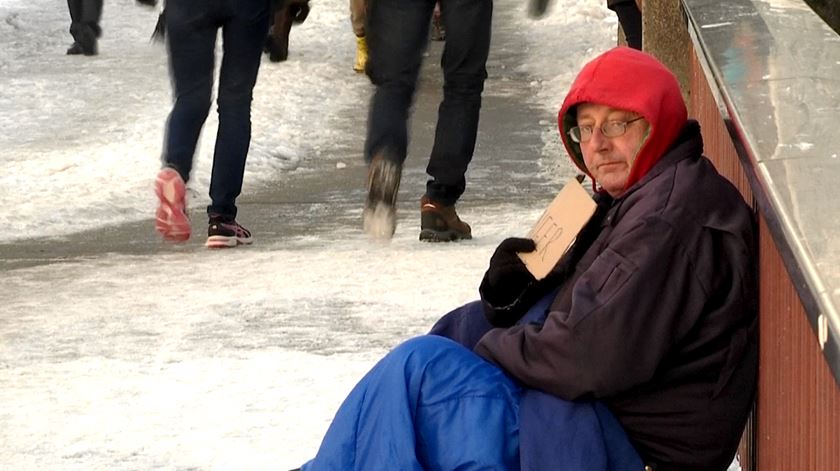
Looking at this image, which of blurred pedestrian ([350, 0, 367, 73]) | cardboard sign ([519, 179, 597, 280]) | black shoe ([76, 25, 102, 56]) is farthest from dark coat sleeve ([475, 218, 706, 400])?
black shoe ([76, 25, 102, 56])

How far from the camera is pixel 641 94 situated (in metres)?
3.02

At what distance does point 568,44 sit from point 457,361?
10398 mm

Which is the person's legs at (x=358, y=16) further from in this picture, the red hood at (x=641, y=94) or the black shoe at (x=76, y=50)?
the red hood at (x=641, y=94)

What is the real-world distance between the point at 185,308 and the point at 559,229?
2.55 m

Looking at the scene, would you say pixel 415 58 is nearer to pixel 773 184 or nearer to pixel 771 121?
pixel 771 121

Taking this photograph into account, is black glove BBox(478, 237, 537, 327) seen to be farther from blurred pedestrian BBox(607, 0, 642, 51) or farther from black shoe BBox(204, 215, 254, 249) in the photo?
blurred pedestrian BBox(607, 0, 642, 51)

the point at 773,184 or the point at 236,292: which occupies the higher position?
the point at 773,184

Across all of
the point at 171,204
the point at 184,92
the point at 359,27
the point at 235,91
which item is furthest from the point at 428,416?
the point at 359,27

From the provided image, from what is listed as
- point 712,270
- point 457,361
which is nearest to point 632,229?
point 712,270

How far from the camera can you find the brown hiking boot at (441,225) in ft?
20.3

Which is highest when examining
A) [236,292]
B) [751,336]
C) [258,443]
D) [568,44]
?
[751,336]

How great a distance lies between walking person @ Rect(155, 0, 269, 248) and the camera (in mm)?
5617

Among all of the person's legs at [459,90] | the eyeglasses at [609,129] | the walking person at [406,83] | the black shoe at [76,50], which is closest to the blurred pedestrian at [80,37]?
the black shoe at [76,50]

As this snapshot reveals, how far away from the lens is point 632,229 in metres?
2.77
